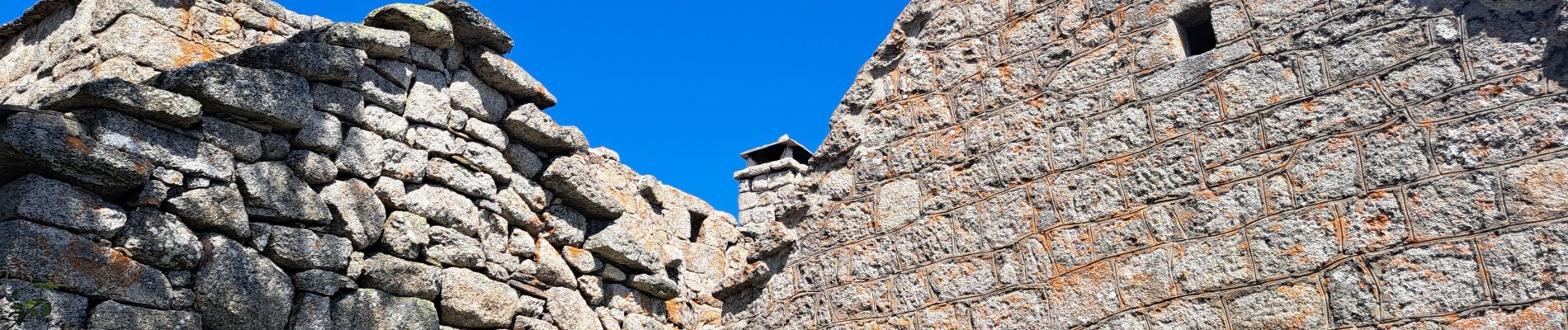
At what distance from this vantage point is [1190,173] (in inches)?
156

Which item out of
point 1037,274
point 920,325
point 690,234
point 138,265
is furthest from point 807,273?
point 690,234

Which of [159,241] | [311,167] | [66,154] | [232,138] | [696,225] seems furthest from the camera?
[696,225]

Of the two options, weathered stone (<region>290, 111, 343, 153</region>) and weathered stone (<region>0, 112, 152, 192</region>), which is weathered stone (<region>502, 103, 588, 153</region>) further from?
weathered stone (<region>0, 112, 152, 192</region>)

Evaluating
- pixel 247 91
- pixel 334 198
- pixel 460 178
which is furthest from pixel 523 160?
pixel 247 91

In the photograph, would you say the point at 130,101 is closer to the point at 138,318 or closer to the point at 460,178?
the point at 138,318

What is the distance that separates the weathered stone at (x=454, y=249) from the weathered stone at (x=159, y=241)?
1.10 m

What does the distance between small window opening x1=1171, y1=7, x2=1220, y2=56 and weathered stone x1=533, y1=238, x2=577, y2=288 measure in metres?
3.03

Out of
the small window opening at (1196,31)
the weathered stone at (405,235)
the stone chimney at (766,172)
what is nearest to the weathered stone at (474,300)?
the weathered stone at (405,235)

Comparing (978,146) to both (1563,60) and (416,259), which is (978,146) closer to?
(1563,60)

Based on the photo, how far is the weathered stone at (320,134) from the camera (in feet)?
15.9

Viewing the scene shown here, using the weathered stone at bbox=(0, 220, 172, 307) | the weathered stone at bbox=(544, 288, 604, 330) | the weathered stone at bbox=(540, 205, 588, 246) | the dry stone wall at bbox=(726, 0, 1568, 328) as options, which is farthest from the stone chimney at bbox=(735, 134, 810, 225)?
the weathered stone at bbox=(0, 220, 172, 307)

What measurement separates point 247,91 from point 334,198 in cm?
54

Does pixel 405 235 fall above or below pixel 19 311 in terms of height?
above

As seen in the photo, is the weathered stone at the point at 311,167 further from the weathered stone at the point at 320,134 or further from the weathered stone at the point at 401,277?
the weathered stone at the point at 401,277
